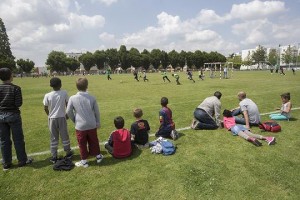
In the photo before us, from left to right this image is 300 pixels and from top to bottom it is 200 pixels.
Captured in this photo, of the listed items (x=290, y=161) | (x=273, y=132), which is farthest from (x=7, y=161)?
(x=273, y=132)

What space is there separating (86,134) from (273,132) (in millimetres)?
5943

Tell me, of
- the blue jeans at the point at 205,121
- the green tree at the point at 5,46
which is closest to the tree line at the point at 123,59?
the green tree at the point at 5,46

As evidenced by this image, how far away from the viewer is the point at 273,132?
8.27 m

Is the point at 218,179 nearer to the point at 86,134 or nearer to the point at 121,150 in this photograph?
the point at 121,150

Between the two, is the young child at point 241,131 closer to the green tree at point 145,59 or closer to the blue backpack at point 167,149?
the blue backpack at point 167,149

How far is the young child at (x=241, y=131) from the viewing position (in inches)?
282

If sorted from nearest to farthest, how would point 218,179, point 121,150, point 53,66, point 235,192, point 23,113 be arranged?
1. point 235,192
2. point 218,179
3. point 121,150
4. point 23,113
5. point 53,66

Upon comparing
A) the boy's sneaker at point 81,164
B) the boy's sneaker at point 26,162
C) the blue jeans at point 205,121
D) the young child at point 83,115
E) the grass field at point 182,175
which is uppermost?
the young child at point 83,115

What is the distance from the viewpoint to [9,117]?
Result: 5840mm

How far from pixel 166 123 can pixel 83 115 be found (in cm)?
290

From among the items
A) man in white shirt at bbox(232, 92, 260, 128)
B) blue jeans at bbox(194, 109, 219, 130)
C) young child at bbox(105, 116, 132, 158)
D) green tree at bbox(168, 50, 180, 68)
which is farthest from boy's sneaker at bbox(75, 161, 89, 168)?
green tree at bbox(168, 50, 180, 68)

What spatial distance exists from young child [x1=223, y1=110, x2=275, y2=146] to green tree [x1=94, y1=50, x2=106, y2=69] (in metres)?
111

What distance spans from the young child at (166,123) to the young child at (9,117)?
12.7 ft

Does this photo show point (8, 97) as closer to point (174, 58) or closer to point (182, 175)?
point (182, 175)
